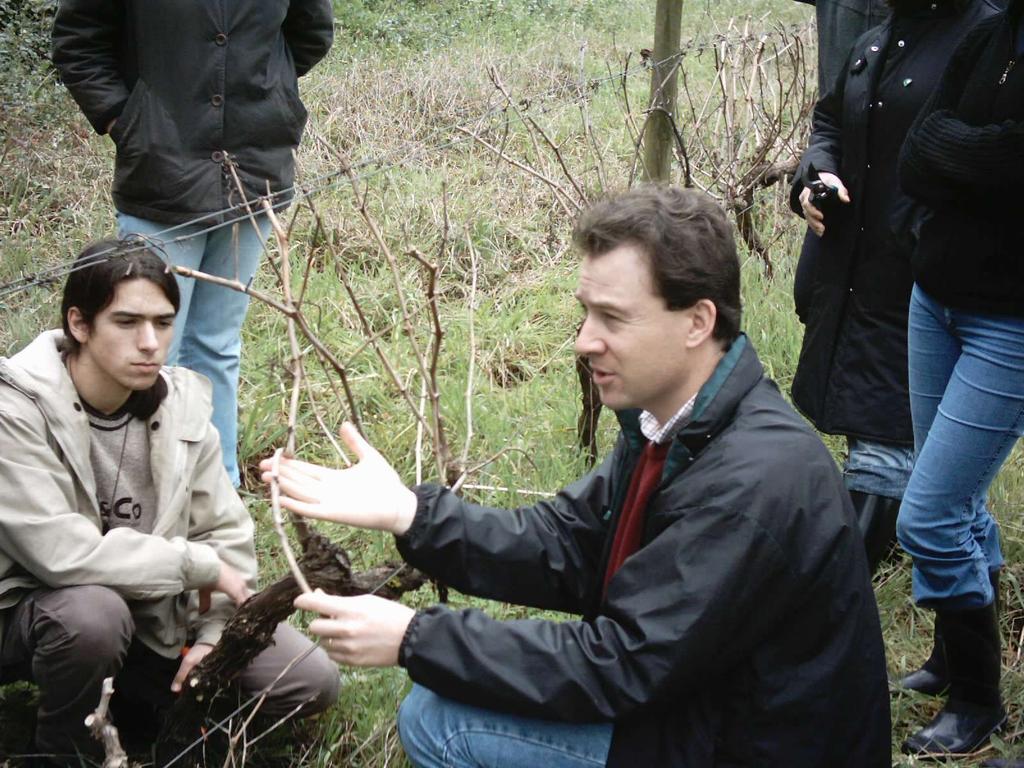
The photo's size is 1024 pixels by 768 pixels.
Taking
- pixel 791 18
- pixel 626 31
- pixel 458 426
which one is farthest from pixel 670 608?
pixel 791 18

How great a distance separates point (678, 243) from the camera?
2162 mm

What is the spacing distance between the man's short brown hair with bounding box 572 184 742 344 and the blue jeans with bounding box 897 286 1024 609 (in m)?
0.74

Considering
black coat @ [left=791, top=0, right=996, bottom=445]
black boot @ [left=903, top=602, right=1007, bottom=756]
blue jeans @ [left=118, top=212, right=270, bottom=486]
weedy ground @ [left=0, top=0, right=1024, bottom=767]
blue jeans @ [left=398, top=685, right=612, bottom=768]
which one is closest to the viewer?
blue jeans @ [left=398, top=685, right=612, bottom=768]

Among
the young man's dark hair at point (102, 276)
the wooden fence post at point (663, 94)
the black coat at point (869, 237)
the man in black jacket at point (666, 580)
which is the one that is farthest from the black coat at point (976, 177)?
the young man's dark hair at point (102, 276)

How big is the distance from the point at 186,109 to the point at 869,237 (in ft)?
6.64

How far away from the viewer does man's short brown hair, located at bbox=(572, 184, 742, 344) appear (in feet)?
7.06

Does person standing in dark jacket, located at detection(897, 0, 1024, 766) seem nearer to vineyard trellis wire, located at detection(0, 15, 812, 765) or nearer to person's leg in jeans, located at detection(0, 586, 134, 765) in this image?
vineyard trellis wire, located at detection(0, 15, 812, 765)

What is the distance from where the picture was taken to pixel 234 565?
2924 millimetres

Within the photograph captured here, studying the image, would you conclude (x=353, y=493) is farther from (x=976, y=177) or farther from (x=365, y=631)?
(x=976, y=177)

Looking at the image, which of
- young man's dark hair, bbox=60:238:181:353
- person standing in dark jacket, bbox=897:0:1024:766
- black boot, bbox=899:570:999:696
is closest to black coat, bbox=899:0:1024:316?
person standing in dark jacket, bbox=897:0:1024:766

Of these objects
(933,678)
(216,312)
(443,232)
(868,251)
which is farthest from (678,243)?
(443,232)

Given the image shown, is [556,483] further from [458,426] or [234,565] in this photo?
[234,565]

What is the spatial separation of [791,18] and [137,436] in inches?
492

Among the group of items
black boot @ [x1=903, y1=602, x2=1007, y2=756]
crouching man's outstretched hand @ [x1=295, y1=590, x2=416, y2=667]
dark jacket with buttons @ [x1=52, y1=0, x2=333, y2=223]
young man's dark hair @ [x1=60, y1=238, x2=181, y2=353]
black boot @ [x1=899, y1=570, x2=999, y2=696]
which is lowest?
black boot @ [x1=899, y1=570, x2=999, y2=696]
